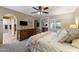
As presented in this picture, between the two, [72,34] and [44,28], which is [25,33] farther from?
[72,34]

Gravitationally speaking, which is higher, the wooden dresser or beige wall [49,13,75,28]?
beige wall [49,13,75,28]

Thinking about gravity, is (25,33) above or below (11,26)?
below

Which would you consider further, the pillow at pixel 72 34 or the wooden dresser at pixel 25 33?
the wooden dresser at pixel 25 33

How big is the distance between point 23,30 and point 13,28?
25cm

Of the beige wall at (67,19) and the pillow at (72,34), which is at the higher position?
the beige wall at (67,19)

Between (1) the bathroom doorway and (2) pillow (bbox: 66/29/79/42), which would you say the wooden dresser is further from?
(2) pillow (bbox: 66/29/79/42)

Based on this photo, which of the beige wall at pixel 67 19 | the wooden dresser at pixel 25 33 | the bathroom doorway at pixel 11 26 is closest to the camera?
the beige wall at pixel 67 19

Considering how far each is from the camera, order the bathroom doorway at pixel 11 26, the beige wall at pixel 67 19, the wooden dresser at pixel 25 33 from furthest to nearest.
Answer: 1. the wooden dresser at pixel 25 33
2. the bathroom doorway at pixel 11 26
3. the beige wall at pixel 67 19

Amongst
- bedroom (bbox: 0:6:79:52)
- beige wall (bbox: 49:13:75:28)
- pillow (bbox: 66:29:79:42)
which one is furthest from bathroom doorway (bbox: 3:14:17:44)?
pillow (bbox: 66:29:79:42)

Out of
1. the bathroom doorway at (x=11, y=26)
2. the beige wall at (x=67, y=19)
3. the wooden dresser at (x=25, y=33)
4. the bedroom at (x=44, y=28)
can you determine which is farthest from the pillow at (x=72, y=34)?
the bathroom doorway at (x=11, y=26)

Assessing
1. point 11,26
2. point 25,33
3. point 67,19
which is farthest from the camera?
point 25,33

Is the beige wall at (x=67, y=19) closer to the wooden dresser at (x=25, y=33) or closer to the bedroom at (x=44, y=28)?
the bedroom at (x=44, y=28)

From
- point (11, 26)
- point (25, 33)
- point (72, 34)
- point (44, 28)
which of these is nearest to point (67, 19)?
point (72, 34)
